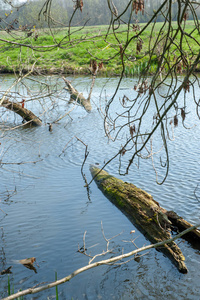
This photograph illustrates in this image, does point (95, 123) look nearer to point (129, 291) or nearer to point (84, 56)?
point (129, 291)

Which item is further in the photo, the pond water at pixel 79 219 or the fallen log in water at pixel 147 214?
the fallen log in water at pixel 147 214

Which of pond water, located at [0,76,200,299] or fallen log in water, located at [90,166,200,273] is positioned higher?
fallen log in water, located at [90,166,200,273]

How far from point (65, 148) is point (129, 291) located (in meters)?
6.27

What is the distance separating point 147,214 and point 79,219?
1.25 m

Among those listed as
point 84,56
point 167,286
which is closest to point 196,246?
point 167,286

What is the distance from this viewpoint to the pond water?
4.45 m

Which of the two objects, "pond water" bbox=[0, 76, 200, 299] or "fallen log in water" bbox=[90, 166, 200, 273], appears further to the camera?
"fallen log in water" bbox=[90, 166, 200, 273]

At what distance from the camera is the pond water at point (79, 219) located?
175 inches

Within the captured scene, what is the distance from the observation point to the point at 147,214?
Result: 5.61 metres

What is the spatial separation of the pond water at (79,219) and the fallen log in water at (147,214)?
0.13 m

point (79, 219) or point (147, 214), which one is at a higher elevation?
point (147, 214)

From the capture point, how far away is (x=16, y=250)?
535cm

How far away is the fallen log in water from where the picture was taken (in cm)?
489

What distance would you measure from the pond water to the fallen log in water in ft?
0.44
